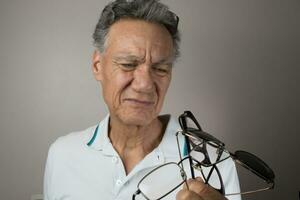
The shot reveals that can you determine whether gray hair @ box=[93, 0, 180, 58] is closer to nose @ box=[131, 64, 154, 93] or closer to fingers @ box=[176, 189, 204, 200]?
nose @ box=[131, 64, 154, 93]

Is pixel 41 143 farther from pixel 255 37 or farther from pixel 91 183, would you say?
pixel 255 37

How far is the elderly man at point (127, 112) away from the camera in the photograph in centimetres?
77

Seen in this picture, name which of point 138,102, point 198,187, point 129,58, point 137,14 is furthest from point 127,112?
point 198,187

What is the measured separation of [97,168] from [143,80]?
31cm

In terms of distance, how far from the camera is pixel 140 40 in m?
0.77

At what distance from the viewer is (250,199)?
1188 millimetres

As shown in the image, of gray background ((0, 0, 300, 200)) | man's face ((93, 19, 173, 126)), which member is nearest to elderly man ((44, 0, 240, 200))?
man's face ((93, 19, 173, 126))

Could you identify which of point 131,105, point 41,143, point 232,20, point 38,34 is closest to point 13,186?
point 41,143

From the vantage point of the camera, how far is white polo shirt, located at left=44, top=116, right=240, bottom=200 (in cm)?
83

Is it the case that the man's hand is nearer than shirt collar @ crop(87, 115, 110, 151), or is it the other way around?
the man's hand

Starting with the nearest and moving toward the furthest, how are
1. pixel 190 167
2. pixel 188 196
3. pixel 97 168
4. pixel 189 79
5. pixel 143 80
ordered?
pixel 188 196, pixel 190 167, pixel 143 80, pixel 97 168, pixel 189 79

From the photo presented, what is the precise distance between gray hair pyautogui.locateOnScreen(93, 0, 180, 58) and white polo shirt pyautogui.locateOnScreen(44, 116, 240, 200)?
0.29 metres

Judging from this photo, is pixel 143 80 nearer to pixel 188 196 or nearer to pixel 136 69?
pixel 136 69

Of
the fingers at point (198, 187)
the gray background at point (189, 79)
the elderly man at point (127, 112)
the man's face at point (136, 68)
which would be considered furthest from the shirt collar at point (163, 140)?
the fingers at point (198, 187)
